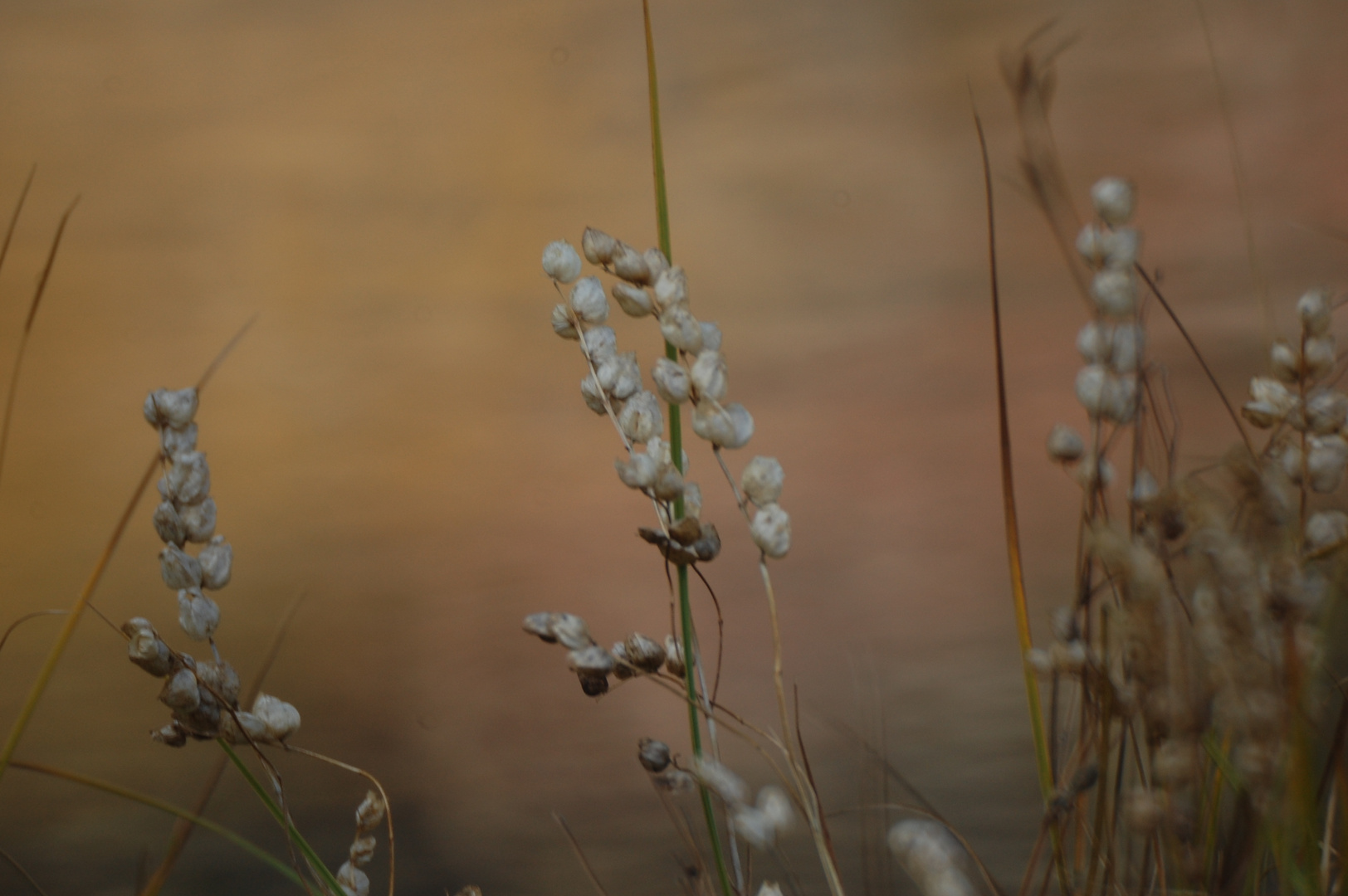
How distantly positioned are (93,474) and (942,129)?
908 mm

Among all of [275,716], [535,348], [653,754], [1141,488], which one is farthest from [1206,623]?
[535,348]

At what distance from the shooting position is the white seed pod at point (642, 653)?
0.29m

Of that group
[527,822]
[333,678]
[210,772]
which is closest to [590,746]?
[527,822]

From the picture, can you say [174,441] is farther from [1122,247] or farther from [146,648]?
[1122,247]

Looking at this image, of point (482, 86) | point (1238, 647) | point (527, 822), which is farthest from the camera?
point (482, 86)

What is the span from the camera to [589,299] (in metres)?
0.32

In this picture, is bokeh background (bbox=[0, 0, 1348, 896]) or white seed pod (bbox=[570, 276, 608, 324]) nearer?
white seed pod (bbox=[570, 276, 608, 324])

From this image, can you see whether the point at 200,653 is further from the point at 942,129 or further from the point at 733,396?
the point at 942,129

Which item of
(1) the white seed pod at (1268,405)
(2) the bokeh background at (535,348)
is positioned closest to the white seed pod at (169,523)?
(1) the white seed pod at (1268,405)

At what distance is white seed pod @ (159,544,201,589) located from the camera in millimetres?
320

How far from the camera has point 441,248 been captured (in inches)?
38.1

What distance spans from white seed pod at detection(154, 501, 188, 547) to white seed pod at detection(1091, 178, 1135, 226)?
0.31m

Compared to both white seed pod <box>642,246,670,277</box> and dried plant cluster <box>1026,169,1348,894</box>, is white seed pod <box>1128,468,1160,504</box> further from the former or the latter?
white seed pod <box>642,246,670,277</box>

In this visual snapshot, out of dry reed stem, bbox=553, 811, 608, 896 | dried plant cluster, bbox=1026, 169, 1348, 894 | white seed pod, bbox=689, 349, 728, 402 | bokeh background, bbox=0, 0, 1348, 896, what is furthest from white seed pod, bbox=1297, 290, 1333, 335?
bokeh background, bbox=0, 0, 1348, 896
